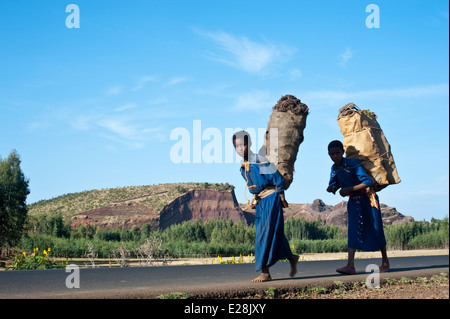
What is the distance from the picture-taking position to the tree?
109 feet

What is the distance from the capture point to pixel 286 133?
8.16m

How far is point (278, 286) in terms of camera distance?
22.0 ft

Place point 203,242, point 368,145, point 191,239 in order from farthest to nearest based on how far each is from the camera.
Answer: point 191,239 → point 203,242 → point 368,145

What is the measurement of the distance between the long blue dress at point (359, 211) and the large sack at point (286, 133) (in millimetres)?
1268

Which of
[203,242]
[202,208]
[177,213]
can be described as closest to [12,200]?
[203,242]

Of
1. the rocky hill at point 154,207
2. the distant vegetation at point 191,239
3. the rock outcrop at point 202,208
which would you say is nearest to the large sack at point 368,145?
the distant vegetation at point 191,239

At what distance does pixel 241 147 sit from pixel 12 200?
31922 millimetres

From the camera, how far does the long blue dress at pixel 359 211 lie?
901 cm

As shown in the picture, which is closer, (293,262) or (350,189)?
(293,262)

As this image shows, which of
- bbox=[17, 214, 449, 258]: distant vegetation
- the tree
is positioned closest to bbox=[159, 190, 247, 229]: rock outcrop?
bbox=[17, 214, 449, 258]: distant vegetation

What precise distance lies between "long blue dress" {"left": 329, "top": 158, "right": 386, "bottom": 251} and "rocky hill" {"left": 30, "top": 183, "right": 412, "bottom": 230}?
67752 millimetres

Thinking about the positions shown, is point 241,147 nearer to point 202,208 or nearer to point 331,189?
point 331,189

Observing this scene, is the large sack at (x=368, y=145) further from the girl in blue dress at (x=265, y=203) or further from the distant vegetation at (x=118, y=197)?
the distant vegetation at (x=118, y=197)
